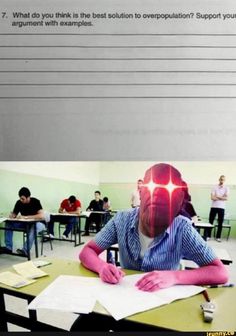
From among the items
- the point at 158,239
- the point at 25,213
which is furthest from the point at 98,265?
the point at 25,213

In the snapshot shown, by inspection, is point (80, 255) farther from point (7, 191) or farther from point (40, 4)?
point (7, 191)

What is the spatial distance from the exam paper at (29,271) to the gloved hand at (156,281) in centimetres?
27

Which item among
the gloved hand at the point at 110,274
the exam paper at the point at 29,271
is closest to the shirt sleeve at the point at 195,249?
the gloved hand at the point at 110,274

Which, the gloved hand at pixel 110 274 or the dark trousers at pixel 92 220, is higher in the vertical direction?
the gloved hand at pixel 110 274

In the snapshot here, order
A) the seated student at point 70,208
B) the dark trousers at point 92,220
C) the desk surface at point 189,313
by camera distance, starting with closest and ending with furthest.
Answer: the desk surface at point 189,313 → the seated student at point 70,208 → the dark trousers at point 92,220

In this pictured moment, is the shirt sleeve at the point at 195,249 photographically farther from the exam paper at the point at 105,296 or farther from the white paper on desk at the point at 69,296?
the white paper on desk at the point at 69,296

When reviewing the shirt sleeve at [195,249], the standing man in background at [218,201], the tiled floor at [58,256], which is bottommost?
the tiled floor at [58,256]

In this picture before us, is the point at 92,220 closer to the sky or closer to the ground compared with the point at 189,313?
closer to the ground

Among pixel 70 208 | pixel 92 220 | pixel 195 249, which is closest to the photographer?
pixel 195 249

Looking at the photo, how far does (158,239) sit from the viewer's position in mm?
686

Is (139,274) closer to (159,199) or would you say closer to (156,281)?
(156,281)

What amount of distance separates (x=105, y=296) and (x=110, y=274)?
0.25ft

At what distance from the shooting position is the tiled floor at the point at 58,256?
0.88 metres

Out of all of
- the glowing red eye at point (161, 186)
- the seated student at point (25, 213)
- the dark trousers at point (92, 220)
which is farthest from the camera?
the dark trousers at point (92, 220)
